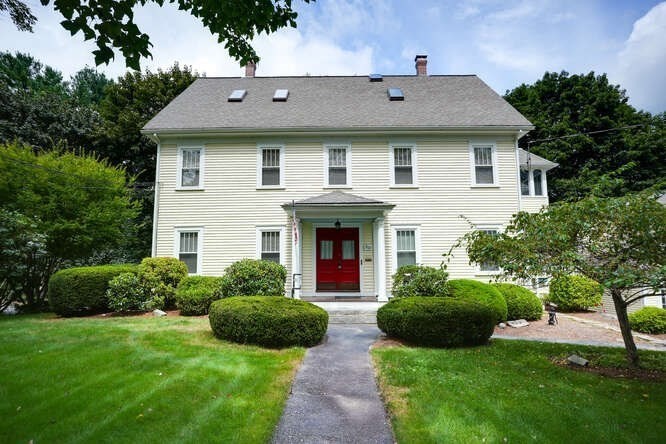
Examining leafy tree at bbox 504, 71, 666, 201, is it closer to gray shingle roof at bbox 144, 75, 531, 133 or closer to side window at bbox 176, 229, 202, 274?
gray shingle roof at bbox 144, 75, 531, 133

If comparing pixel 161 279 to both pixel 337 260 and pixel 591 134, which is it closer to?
pixel 337 260

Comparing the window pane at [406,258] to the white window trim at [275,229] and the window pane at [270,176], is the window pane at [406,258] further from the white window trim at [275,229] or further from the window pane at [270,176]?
the window pane at [270,176]

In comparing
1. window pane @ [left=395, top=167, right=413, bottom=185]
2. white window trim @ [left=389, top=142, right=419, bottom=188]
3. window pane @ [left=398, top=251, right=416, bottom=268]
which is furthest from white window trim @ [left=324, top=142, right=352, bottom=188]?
window pane @ [left=398, top=251, right=416, bottom=268]

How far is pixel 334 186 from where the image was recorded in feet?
39.6

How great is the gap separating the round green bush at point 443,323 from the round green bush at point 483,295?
1.44m

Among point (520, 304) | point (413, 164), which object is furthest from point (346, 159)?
point (520, 304)

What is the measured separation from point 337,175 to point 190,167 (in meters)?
5.35

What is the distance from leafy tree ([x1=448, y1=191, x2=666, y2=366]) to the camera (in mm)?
4770

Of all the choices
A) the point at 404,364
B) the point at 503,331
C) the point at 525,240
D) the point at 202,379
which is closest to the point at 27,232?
the point at 202,379

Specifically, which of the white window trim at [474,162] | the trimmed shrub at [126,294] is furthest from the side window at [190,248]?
the white window trim at [474,162]

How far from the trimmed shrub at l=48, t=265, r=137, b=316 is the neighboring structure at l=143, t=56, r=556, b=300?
2402mm

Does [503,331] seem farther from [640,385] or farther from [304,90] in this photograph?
[304,90]

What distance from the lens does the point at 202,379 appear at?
14.9ft

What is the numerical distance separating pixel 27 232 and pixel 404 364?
35.2 feet
